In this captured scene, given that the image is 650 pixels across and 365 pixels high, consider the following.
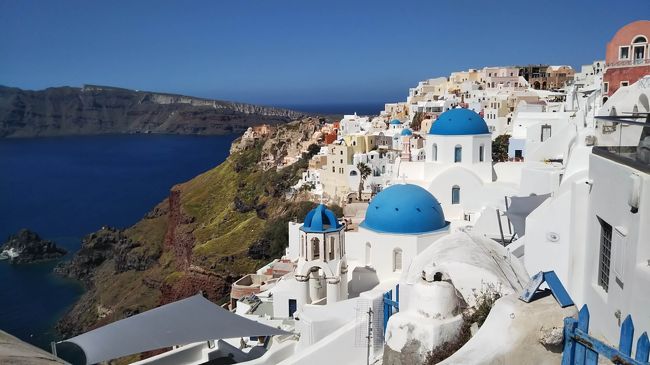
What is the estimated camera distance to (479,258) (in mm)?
7355

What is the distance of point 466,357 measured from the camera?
15.2 ft

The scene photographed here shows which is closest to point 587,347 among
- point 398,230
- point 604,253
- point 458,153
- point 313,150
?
point 604,253

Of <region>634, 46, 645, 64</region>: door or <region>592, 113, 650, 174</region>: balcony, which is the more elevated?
<region>634, 46, 645, 64</region>: door

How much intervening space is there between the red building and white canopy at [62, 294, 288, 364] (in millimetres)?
Result: 11214

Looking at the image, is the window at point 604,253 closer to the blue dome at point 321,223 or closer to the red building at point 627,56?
the blue dome at point 321,223

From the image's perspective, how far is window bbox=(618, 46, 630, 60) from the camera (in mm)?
16484

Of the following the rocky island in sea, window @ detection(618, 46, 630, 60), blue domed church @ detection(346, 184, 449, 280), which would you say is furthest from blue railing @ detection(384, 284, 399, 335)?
the rocky island in sea

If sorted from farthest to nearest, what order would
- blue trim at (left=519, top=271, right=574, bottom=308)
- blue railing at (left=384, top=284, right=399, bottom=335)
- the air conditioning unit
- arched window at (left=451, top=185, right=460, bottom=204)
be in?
arched window at (left=451, top=185, right=460, bottom=204) < blue railing at (left=384, top=284, right=399, bottom=335) < the air conditioning unit < blue trim at (left=519, top=271, right=574, bottom=308)

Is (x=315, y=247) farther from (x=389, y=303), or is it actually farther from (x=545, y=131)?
(x=545, y=131)

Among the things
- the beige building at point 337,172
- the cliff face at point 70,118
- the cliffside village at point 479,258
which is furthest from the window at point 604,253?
the cliff face at point 70,118

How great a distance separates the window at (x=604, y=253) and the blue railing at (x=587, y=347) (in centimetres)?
175

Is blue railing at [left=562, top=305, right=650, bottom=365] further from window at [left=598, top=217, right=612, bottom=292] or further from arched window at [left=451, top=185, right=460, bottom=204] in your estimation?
arched window at [left=451, top=185, right=460, bottom=204]

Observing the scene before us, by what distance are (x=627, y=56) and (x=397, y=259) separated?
30.9 ft

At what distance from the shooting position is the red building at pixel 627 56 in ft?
47.8
